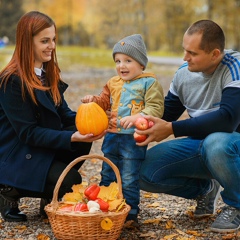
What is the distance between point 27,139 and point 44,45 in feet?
2.32

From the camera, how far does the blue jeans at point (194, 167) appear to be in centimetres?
398

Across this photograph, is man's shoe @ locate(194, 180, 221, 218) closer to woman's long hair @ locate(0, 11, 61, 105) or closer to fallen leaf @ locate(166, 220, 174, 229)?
fallen leaf @ locate(166, 220, 174, 229)

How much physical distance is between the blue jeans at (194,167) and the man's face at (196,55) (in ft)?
1.61

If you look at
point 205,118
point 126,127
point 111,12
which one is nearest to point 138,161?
point 126,127

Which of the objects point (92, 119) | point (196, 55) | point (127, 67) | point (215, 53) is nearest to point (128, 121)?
point (92, 119)

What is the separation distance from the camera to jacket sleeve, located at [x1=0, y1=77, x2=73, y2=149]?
409cm

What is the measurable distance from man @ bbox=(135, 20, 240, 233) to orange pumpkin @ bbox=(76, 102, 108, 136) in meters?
0.26

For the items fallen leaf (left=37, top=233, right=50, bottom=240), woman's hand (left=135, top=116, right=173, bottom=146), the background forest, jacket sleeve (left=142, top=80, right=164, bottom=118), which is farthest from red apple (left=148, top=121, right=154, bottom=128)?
the background forest

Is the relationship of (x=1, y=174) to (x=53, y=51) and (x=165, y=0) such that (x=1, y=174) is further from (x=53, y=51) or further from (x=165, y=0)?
(x=165, y=0)

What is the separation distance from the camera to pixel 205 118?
4.04 m

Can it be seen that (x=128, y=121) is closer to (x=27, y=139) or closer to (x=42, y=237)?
(x=27, y=139)

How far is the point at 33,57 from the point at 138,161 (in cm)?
107

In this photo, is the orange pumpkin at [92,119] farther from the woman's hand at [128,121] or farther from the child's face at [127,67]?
the child's face at [127,67]

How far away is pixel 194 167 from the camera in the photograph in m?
4.31
